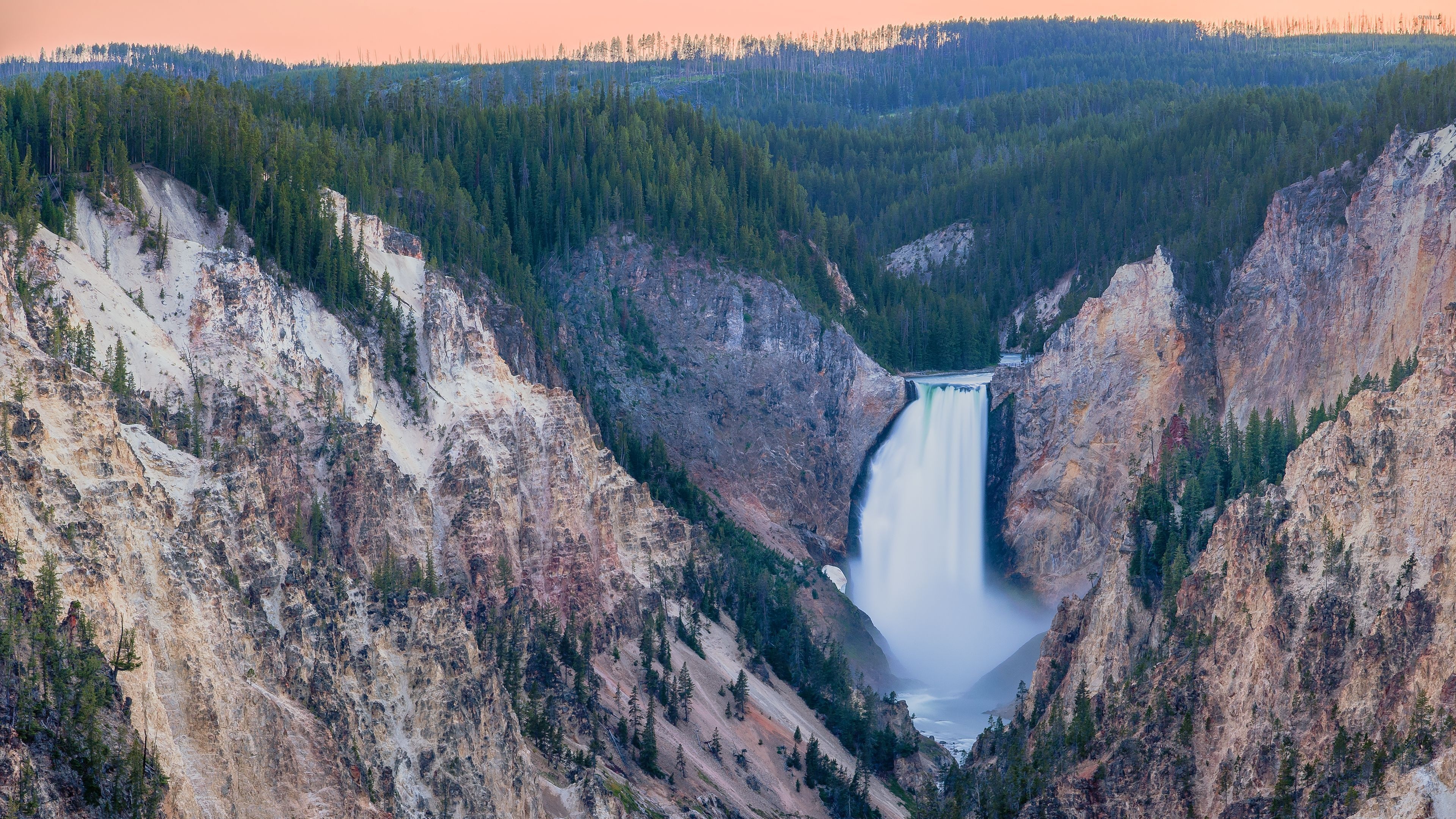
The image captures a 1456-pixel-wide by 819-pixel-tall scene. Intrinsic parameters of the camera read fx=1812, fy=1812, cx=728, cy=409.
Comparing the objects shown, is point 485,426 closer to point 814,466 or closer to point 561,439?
point 561,439

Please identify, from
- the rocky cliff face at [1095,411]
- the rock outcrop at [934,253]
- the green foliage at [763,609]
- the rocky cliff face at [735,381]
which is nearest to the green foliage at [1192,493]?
the green foliage at [763,609]

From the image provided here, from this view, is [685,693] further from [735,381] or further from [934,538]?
[934,538]

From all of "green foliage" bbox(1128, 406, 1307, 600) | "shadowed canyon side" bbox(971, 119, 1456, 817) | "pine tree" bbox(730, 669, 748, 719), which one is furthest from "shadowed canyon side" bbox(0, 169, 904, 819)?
"green foliage" bbox(1128, 406, 1307, 600)

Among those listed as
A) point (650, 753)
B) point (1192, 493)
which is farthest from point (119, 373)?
point (1192, 493)

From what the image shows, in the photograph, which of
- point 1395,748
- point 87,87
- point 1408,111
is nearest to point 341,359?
point 87,87

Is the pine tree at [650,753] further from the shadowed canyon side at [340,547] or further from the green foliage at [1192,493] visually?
the green foliage at [1192,493]
